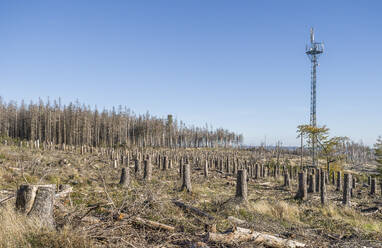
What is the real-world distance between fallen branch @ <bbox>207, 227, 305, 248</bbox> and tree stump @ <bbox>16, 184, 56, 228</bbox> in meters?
2.87

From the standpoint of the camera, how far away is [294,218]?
970 centimetres

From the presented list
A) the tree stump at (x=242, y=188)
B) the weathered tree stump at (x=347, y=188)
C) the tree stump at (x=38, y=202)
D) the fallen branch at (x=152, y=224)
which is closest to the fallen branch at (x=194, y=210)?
the fallen branch at (x=152, y=224)

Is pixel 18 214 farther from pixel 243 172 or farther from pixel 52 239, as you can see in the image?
pixel 243 172

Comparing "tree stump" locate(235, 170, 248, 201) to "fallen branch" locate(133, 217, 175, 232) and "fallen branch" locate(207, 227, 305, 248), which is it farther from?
"fallen branch" locate(133, 217, 175, 232)

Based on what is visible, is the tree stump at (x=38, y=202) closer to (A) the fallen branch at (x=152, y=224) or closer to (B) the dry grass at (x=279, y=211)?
(A) the fallen branch at (x=152, y=224)

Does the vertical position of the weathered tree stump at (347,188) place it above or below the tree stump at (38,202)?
below

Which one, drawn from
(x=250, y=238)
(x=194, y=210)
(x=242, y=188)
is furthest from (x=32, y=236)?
(x=242, y=188)

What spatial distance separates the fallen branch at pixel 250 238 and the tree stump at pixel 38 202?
2867 millimetres

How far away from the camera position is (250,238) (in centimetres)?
530

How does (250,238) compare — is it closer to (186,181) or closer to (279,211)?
(279,211)

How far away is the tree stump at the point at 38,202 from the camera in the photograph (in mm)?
4820

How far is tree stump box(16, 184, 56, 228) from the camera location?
4.82 m

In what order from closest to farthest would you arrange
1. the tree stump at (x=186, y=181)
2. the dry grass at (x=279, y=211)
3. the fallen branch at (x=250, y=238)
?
the fallen branch at (x=250, y=238)
the dry grass at (x=279, y=211)
the tree stump at (x=186, y=181)

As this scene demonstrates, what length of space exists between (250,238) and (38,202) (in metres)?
3.95
